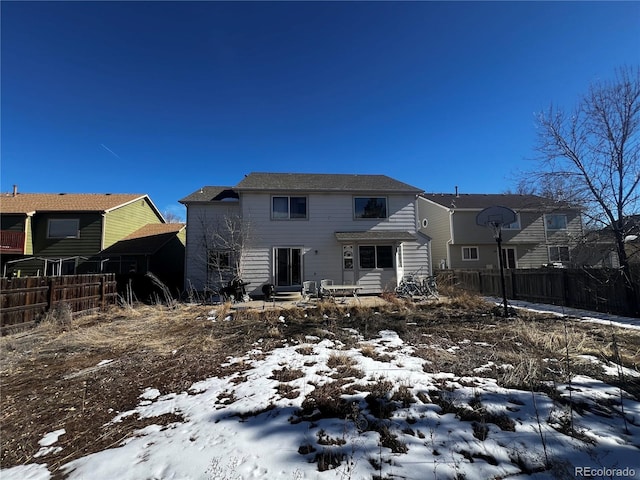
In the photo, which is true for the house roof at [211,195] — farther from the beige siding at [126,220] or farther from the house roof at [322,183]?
the beige siding at [126,220]

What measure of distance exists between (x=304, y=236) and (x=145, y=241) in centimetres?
1276

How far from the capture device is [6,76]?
1006cm

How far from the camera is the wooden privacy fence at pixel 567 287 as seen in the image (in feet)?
32.0

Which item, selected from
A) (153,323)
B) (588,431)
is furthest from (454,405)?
(153,323)

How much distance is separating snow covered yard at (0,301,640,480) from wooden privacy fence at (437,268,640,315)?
15.0 ft

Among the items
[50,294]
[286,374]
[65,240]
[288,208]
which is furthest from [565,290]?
[65,240]

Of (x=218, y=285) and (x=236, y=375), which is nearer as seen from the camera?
(x=236, y=375)

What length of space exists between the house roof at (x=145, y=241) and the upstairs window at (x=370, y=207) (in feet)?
45.3

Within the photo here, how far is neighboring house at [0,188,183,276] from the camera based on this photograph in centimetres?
1828

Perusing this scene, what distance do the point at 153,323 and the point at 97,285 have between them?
4.31m

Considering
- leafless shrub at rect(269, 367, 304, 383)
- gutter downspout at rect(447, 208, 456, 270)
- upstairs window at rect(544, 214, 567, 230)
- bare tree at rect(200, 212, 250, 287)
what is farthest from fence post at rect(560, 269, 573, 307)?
upstairs window at rect(544, 214, 567, 230)

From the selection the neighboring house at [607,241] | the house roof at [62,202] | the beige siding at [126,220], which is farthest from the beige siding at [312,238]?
the house roof at [62,202]

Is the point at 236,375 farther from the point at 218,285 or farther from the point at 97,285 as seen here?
the point at 218,285

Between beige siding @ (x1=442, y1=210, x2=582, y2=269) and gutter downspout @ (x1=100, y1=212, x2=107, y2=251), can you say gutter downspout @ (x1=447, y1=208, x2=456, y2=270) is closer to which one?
beige siding @ (x1=442, y1=210, x2=582, y2=269)
